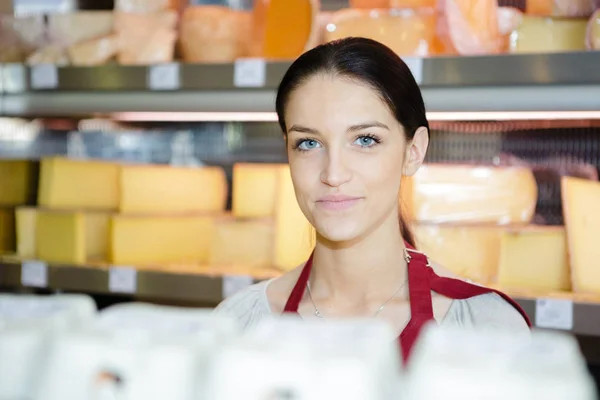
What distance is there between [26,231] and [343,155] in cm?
141

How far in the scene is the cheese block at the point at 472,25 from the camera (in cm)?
163

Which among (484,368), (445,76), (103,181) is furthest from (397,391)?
(103,181)

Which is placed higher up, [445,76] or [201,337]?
[445,76]

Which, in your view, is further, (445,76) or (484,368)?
(445,76)

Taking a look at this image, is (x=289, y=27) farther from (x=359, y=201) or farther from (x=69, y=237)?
(x=69, y=237)

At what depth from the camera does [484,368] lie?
0.46 meters

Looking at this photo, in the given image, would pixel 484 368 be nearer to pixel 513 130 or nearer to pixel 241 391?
pixel 241 391

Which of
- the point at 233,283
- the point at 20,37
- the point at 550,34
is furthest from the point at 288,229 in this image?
the point at 20,37

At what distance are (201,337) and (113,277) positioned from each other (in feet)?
4.84

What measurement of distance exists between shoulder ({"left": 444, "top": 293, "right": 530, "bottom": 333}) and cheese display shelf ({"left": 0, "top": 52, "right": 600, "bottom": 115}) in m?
0.48

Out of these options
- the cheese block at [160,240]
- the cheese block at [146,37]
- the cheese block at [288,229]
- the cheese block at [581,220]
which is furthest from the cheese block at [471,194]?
the cheese block at [146,37]

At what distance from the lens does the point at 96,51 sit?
1980mm

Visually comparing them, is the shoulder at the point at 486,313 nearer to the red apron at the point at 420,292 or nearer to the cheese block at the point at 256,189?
the red apron at the point at 420,292

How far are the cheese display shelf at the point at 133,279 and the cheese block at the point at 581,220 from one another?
0.78m
